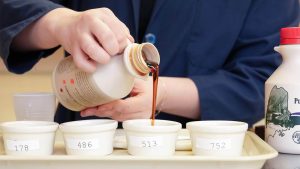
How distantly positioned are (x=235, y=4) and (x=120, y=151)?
505 mm

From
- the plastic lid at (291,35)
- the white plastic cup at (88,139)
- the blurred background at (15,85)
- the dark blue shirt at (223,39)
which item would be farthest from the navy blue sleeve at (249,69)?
the blurred background at (15,85)

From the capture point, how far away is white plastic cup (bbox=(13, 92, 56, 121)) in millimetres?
849

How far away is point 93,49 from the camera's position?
0.64m

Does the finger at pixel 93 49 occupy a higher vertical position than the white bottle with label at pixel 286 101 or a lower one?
higher

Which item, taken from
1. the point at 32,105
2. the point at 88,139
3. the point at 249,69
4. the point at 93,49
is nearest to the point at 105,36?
the point at 93,49

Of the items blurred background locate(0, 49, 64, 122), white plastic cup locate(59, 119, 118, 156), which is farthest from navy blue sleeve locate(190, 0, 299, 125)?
blurred background locate(0, 49, 64, 122)

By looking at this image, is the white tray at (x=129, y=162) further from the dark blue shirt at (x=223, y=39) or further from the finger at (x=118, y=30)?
the dark blue shirt at (x=223, y=39)

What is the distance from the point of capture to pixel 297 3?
105 cm

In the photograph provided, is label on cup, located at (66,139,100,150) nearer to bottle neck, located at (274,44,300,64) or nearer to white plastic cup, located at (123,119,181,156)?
white plastic cup, located at (123,119,181,156)

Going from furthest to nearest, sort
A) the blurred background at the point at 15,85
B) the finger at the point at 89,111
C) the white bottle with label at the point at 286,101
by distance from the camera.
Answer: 1. the blurred background at the point at 15,85
2. the finger at the point at 89,111
3. the white bottle with label at the point at 286,101

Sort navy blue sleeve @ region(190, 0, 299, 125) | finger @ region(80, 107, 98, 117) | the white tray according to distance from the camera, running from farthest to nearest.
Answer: navy blue sleeve @ region(190, 0, 299, 125) → finger @ region(80, 107, 98, 117) → the white tray

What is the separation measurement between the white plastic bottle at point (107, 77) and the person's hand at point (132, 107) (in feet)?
0.17

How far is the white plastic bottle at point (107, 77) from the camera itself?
25.3 inches

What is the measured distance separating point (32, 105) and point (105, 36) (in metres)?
0.30
